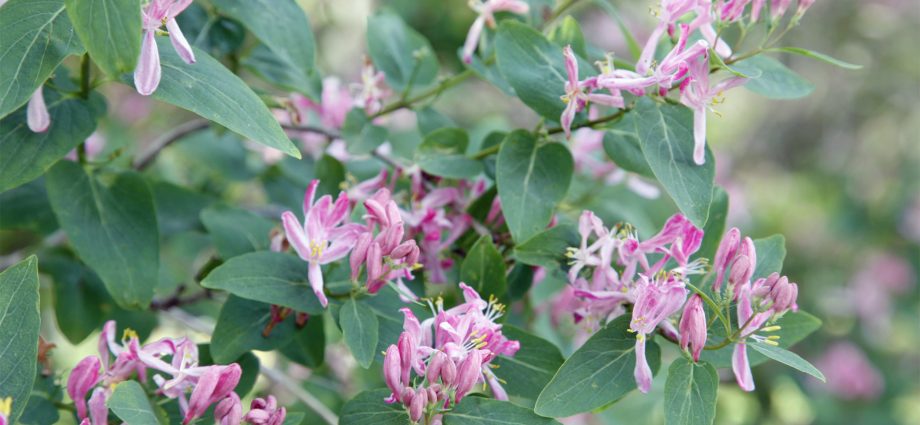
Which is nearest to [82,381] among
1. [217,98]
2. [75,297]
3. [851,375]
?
[217,98]

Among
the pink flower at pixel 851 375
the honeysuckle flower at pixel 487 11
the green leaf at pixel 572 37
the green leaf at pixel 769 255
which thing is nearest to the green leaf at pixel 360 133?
the honeysuckle flower at pixel 487 11

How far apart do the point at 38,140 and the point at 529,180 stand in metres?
0.46

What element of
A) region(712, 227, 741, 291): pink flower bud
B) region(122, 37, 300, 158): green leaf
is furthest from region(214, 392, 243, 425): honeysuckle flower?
region(712, 227, 741, 291): pink flower bud

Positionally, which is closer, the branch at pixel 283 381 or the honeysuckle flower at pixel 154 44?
the honeysuckle flower at pixel 154 44

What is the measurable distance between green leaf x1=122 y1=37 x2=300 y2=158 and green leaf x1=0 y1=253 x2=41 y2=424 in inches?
6.6

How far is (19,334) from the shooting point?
0.73 metres

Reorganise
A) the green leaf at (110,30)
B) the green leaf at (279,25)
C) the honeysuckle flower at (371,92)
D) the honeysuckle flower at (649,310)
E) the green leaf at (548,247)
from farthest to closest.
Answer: the honeysuckle flower at (371,92)
the green leaf at (279,25)
the green leaf at (548,247)
the honeysuckle flower at (649,310)
the green leaf at (110,30)

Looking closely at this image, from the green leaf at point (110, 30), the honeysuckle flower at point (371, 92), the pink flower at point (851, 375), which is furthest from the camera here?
the pink flower at point (851, 375)

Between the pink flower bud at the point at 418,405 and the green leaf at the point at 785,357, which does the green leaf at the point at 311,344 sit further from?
the green leaf at the point at 785,357

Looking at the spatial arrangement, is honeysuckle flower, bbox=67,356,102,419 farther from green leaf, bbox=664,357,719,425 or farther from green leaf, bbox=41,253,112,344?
green leaf, bbox=664,357,719,425

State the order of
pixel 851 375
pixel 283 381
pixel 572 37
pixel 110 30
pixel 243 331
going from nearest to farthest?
1. pixel 110 30
2. pixel 243 331
3. pixel 572 37
4. pixel 283 381
5. pixel 851 375

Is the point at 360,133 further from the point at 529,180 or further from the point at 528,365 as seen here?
the point at 528,365

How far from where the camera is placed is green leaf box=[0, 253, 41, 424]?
2.38 feet

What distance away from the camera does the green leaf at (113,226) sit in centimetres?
93
